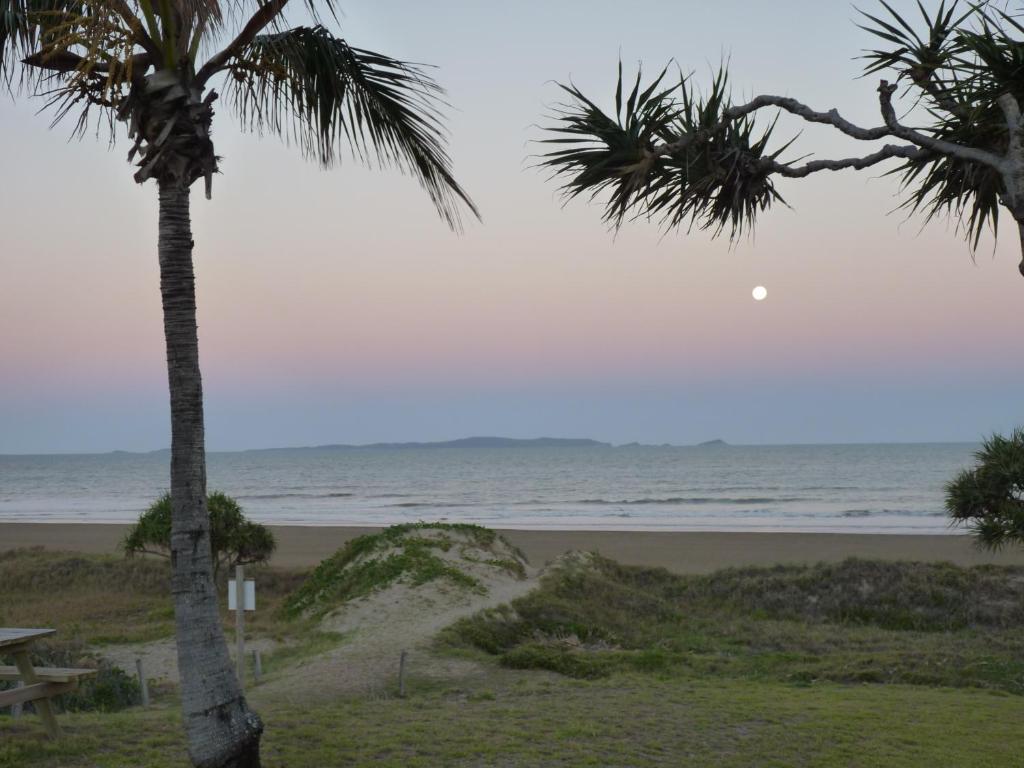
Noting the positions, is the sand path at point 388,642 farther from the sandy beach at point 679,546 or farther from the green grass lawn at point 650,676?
the sandy beach at point 679,546

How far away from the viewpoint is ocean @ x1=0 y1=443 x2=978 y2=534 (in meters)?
49.4

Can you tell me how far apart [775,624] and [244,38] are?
13764mm

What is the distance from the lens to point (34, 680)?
265 inches

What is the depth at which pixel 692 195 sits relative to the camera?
6.13 meters

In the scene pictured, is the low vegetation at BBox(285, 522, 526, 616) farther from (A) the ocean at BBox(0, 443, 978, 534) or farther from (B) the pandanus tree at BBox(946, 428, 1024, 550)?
(A) the ocean at BBox(0, 443, 978, 534)

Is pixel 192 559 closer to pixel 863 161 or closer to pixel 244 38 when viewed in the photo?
pixel 244 38

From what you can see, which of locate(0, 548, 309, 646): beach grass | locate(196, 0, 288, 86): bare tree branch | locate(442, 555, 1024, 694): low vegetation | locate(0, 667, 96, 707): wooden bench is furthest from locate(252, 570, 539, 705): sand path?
locate(196, 0, 288, 86): bare tree branch

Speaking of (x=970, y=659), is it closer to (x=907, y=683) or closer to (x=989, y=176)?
(x=907, y=683)

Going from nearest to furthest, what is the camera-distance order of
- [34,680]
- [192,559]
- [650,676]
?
1. [192,559]
2. [34,680]
3. [650,676]

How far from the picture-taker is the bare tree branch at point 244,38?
6004 millimetres

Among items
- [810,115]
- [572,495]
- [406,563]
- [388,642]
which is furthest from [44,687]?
[572,495]

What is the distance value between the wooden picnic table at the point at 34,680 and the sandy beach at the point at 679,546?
22044 millimetres

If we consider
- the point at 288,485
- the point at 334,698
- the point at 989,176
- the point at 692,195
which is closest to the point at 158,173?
the point at 692,195

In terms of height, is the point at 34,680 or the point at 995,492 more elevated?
the point at 995,492
